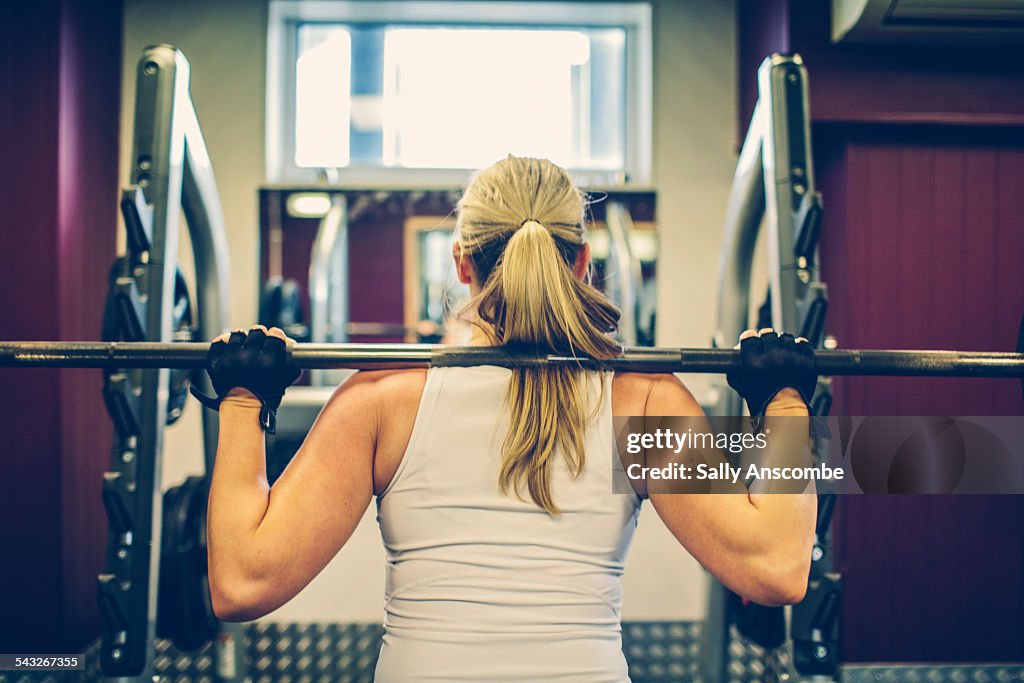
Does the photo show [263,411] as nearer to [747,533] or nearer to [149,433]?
[149,433]

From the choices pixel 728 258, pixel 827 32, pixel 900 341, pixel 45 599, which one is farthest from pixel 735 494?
pixel 45 599

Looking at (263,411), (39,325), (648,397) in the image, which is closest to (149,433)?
(263,411)

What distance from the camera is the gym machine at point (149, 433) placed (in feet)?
4.76

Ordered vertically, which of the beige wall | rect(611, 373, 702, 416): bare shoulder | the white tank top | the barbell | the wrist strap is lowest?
the white tank top

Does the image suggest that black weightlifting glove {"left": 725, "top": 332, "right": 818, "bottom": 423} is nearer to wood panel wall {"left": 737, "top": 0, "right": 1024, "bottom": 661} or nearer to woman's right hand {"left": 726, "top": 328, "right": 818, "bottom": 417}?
woman's right hand {"left": 726, "top": 328, "right": 818, "bottom": 417}

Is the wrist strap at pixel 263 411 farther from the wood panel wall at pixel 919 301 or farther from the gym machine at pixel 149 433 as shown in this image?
the wood panel wall at pixel 919 301

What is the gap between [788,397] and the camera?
1.16m

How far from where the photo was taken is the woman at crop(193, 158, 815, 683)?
95 centimetres

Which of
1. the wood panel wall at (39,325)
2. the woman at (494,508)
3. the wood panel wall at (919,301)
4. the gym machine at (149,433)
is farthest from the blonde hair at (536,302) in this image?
the wood panel wall at (39,325)

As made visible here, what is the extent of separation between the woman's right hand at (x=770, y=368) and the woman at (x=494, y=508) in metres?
0.15

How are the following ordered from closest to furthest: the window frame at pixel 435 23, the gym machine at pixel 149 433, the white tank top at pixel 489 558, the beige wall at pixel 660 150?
the white tank top at pixel 489 558 → the gym machine at pixel 149 433 → the beige wall at pixel 660 150 → the window frame at pixel 435 23

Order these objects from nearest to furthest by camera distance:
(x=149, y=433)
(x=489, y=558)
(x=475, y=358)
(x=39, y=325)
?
(x=489, y=558)
(x=475, y=358)
(x=149, y=433)
(x=39, y=325)

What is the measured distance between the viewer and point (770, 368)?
114cm

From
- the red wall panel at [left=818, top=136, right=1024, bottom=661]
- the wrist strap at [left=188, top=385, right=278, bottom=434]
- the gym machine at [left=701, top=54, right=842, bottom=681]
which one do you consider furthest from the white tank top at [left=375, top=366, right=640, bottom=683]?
the red wall panel at [left=818, top=136, right=1024, bottom=661]
